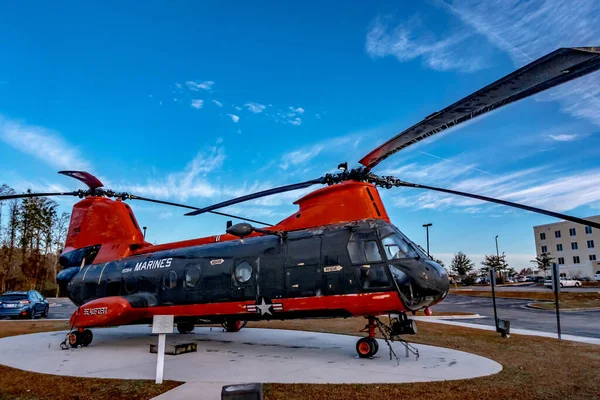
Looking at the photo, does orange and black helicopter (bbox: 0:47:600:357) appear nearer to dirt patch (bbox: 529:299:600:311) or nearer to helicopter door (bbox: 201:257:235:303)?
helicopter door (bbox: 201:257:235:303)

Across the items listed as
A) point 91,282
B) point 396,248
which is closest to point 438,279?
point 396,248

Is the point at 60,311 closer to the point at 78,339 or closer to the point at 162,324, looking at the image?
the point at 78,339

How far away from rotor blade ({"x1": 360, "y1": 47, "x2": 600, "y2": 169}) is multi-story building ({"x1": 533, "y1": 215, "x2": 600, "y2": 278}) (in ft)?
284

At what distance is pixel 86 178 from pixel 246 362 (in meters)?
8.55

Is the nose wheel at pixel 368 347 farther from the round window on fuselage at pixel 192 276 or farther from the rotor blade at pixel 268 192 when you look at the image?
the round window on fuselage at pixel 192 276

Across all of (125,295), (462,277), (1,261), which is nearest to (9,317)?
(125,295)

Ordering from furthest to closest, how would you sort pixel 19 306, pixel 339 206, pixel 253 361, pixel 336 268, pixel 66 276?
pixel 19 306 → pixel 66 276 → pixel 339 206 → pixel 253 361 → pixel 336 268

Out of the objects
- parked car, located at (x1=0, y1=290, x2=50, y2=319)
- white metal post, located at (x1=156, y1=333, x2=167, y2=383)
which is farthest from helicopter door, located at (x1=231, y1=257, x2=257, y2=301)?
parked car, located at (x1=0, y1=290, x2=50, y2=319)

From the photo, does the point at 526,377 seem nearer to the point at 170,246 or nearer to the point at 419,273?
the point at 419,273

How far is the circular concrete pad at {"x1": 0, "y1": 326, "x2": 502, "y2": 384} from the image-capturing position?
7520mm

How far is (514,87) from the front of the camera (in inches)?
214

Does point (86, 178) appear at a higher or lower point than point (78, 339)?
higher

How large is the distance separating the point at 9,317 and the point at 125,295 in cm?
1529

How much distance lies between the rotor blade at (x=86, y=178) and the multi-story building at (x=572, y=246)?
87.9 metres
